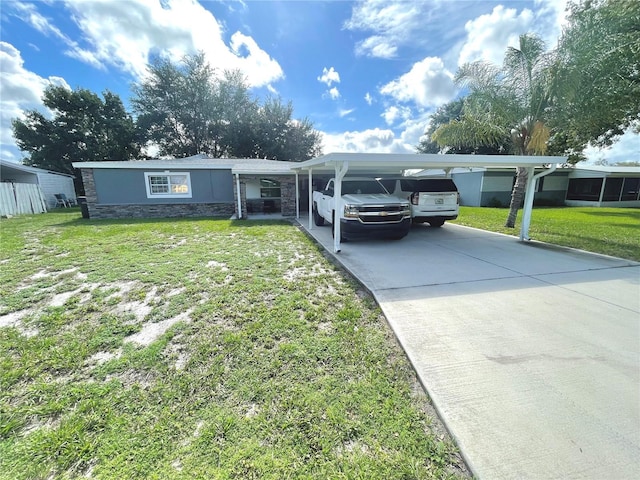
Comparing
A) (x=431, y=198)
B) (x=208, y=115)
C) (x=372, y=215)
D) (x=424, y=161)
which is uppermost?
(x=208, y=115)

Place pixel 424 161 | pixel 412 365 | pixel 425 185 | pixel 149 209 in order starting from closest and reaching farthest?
pixel 412 365, pixel 424 161, pixel 425 185, pixel 149 209

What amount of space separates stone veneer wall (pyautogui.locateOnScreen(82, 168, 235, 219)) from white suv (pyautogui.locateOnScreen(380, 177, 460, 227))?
29.5ft

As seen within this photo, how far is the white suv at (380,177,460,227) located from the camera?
8289mm

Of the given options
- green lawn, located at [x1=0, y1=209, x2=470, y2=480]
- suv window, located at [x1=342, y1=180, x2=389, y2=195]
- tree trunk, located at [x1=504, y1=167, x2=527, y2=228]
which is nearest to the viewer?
green lawn, located at [x1=0, y1=209, x2=470, y2=480]

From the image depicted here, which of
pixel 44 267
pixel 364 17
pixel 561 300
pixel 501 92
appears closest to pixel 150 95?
pixel 364 17

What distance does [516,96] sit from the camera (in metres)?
9.09

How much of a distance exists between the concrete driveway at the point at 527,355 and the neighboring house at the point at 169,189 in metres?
8.28

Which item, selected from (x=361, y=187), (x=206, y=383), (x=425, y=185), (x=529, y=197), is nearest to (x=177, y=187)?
(x=361, y=187)

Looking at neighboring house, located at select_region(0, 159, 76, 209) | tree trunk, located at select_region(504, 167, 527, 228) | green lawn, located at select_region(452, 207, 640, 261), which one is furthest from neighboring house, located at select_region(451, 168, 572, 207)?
neighboring house, located at select_region(0, 159, 76, 209)

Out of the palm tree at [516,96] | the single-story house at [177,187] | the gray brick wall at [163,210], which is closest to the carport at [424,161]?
the palm tree at [516,96]

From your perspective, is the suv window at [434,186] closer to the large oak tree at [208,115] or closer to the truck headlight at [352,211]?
the truck headlight at [352,211]

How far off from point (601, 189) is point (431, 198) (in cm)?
1898

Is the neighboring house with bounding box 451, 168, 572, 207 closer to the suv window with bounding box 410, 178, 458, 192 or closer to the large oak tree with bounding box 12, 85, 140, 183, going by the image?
the suv window with bounding box 410, 178, 458, 192

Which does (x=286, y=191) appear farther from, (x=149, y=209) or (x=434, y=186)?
(x=434, y=186)
